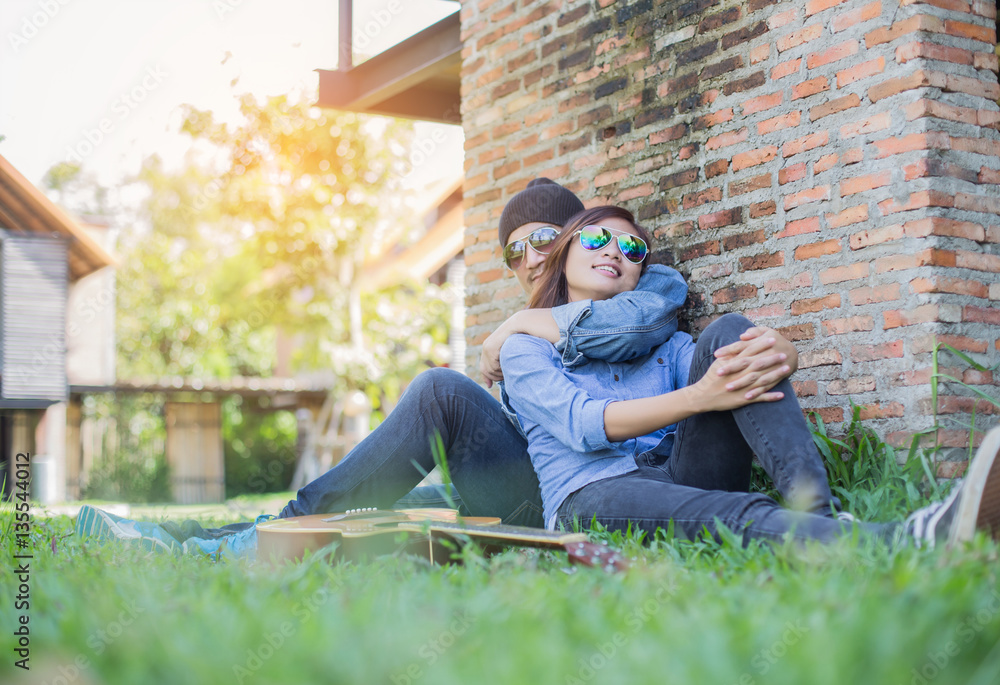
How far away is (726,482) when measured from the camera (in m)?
2.47

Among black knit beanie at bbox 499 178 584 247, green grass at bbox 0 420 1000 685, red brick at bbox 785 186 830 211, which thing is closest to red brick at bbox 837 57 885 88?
red brick at bbox 785 186 830 211

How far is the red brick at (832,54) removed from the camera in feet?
9.84

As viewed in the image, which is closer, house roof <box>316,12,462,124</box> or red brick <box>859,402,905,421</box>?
red brick <box>859,402,905,421</box>

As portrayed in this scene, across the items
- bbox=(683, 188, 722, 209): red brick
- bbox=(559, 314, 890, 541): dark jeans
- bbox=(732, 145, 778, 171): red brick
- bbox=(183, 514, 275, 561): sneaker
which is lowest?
bbox=(183, 514, 275, 561): sneaker

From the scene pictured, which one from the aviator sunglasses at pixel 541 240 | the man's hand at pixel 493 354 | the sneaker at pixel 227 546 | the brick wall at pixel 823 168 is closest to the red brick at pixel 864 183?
the brick wall at pixel 823 168

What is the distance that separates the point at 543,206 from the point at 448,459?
125 cm

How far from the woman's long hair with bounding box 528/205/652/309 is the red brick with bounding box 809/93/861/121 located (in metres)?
0.75

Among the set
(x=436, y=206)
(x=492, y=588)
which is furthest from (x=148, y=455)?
(x=492, y=588)

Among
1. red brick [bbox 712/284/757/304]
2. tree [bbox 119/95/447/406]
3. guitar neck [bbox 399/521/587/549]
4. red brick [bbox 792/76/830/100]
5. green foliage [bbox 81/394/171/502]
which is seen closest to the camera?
guitar neck [bbox 399/521/587/549]

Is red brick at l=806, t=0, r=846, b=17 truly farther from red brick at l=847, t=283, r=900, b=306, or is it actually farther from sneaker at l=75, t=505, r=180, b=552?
sneaker at l=75, t=505, r=180, b=552

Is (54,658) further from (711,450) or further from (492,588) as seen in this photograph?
(711,450)

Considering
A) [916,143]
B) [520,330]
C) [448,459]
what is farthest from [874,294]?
[448,459]

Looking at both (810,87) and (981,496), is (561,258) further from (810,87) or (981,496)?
(981,496)

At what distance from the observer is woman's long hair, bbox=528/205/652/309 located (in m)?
3.04
